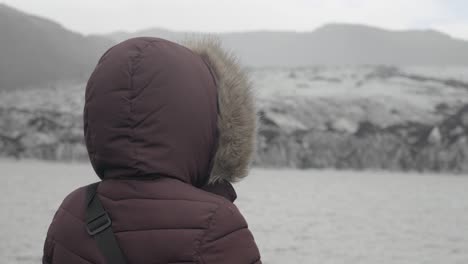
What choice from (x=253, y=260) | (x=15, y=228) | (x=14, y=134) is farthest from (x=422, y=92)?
(x=253, y=260)

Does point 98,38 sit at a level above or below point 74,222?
below

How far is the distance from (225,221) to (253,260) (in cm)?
9

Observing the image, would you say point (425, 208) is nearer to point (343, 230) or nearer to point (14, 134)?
point (343, 230)

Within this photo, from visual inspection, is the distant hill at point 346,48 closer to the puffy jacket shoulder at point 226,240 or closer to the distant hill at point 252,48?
the distant hill at point 252,48

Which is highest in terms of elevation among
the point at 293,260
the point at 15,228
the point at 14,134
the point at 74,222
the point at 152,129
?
the point at 152,129

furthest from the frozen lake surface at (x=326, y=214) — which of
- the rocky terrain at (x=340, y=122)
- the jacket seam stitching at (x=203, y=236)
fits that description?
the jacket seam stitching at (x=203, y=236)

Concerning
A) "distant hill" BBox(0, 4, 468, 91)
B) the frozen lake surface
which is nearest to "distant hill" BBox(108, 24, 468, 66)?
"distant hill" BBox(0, 4, 468, 91)

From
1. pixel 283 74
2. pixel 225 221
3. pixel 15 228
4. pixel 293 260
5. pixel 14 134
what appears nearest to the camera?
pixel 225 221

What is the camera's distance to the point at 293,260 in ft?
14.5

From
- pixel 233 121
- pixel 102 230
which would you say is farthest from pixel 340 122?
pixel 102 230

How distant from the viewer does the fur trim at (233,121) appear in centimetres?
104

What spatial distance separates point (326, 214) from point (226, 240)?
19.0 feet

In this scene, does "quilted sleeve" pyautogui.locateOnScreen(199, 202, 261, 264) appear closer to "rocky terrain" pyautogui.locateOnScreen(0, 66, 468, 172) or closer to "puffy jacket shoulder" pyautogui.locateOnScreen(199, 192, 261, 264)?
"puffy jacket shoulder" pyautogui.locateOnScreen(199, 192, 261, 264)

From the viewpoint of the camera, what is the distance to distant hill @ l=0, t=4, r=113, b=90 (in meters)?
18.7
